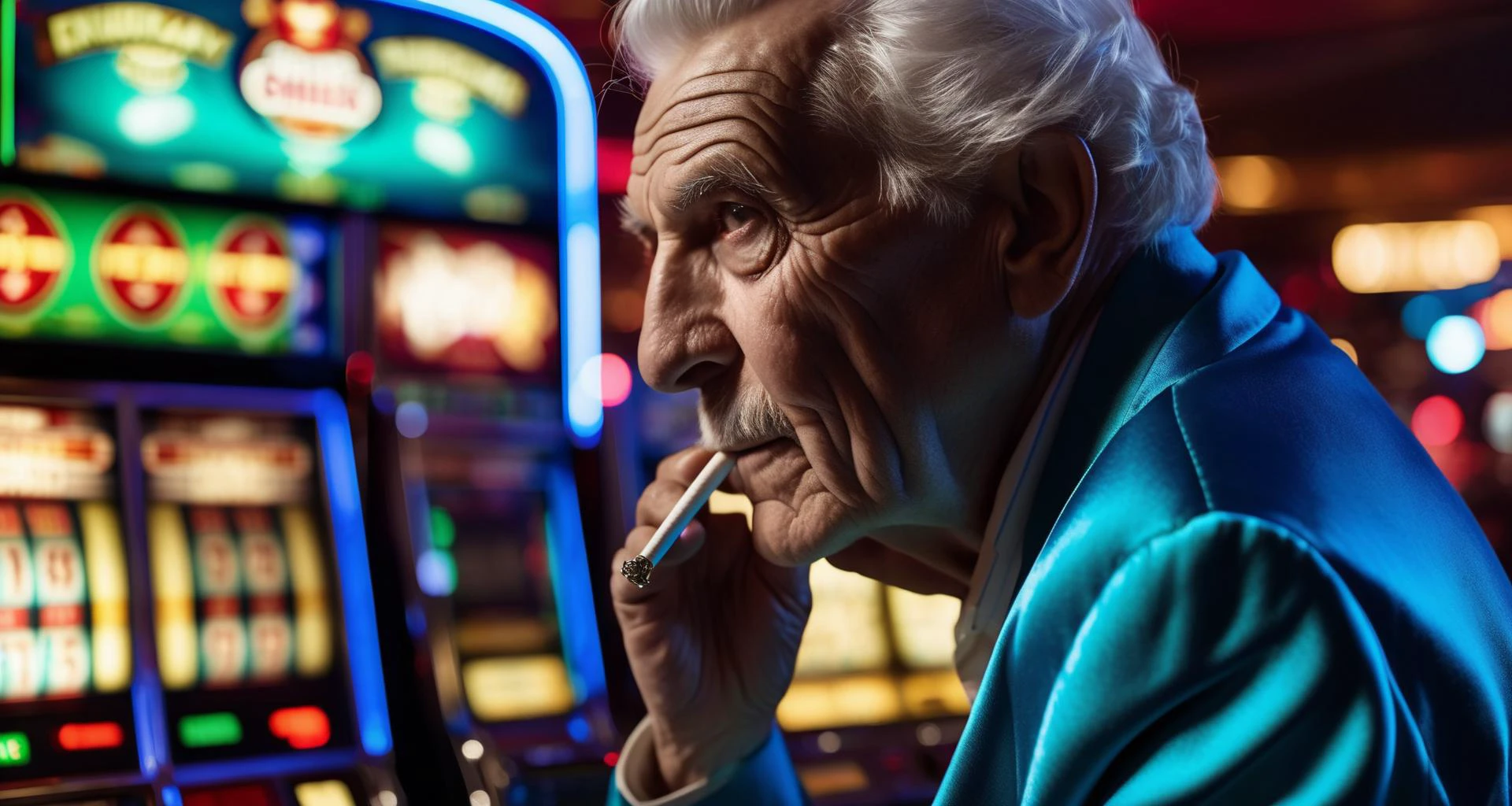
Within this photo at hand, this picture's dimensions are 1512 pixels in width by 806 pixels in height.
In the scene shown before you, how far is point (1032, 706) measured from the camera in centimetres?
125

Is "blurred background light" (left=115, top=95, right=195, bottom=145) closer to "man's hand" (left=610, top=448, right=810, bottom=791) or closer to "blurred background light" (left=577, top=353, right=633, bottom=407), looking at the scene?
"blurred background light" (left=577, top=353, right=633, bottom=407)

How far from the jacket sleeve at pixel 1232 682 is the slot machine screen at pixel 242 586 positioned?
7.26 feet

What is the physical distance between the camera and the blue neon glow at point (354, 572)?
304 centimetres

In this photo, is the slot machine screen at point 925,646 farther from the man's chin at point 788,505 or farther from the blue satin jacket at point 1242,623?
the blue satin jacket at point 1242,623

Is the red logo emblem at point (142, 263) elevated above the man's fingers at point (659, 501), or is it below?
above

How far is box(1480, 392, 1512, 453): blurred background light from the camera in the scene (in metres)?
15.9

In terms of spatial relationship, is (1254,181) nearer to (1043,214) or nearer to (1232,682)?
(1043,214)

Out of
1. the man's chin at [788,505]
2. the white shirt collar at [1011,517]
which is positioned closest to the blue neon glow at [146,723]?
the man's chin at [788,505]

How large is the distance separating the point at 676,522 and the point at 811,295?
482 millimetres

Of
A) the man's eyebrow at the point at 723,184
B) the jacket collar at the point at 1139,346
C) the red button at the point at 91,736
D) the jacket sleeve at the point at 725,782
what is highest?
the man's eyebrow at the point at 723,184

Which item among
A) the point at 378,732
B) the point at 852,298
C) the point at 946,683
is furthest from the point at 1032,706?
the point at 946,683

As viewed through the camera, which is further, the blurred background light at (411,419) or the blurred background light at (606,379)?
the blurred background light at (606,379)

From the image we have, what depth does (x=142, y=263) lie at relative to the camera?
114 inches

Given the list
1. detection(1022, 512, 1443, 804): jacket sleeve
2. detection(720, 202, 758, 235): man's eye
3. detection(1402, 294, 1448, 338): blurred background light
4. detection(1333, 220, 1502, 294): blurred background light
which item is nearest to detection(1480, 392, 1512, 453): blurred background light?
detection(1402, 294, 1448, 338): blurred background light
